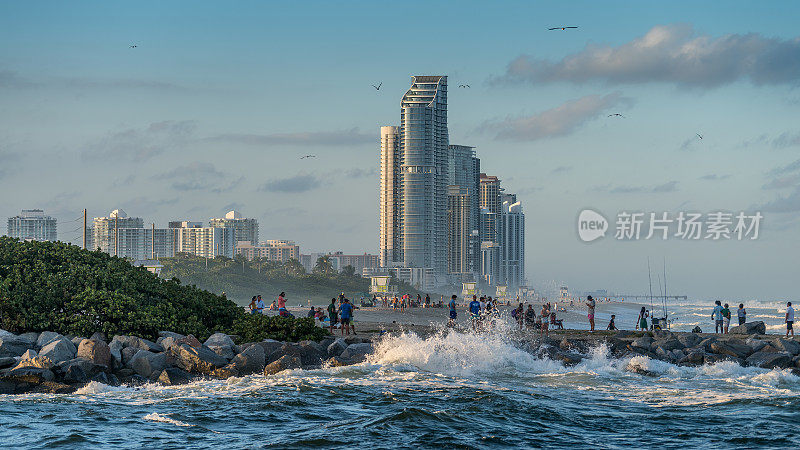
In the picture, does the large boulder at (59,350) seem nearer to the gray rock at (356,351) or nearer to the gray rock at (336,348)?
the gray rock at (336,348)

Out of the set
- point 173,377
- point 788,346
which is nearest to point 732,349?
point 788,346

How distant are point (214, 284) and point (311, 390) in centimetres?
13215

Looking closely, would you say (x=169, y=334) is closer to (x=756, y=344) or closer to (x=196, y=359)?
(x=196, y=359)

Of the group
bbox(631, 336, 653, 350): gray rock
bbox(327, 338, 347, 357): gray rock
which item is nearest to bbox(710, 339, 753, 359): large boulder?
bbox(631, 336, 653, 350): gray rock

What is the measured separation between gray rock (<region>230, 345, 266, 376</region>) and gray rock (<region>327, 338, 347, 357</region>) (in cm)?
326

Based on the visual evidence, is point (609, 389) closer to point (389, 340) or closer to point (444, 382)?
point (444, 382)

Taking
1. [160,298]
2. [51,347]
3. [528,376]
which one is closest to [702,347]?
[528,376]

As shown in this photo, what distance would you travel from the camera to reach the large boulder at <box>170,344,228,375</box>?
25.2m

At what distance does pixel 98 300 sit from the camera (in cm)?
2938

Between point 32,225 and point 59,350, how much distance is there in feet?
580

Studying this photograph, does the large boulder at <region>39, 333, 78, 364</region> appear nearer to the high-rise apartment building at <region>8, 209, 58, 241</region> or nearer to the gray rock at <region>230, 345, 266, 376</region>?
the gray rock at <region>230, 345, 266, 376</region>

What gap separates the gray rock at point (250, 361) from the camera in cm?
2547

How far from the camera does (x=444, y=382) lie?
2495 cm

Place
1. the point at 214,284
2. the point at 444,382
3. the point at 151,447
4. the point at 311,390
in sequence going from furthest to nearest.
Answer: the point at 214,284, the point at 444,382, the point at 311,390, the point at 151,447
